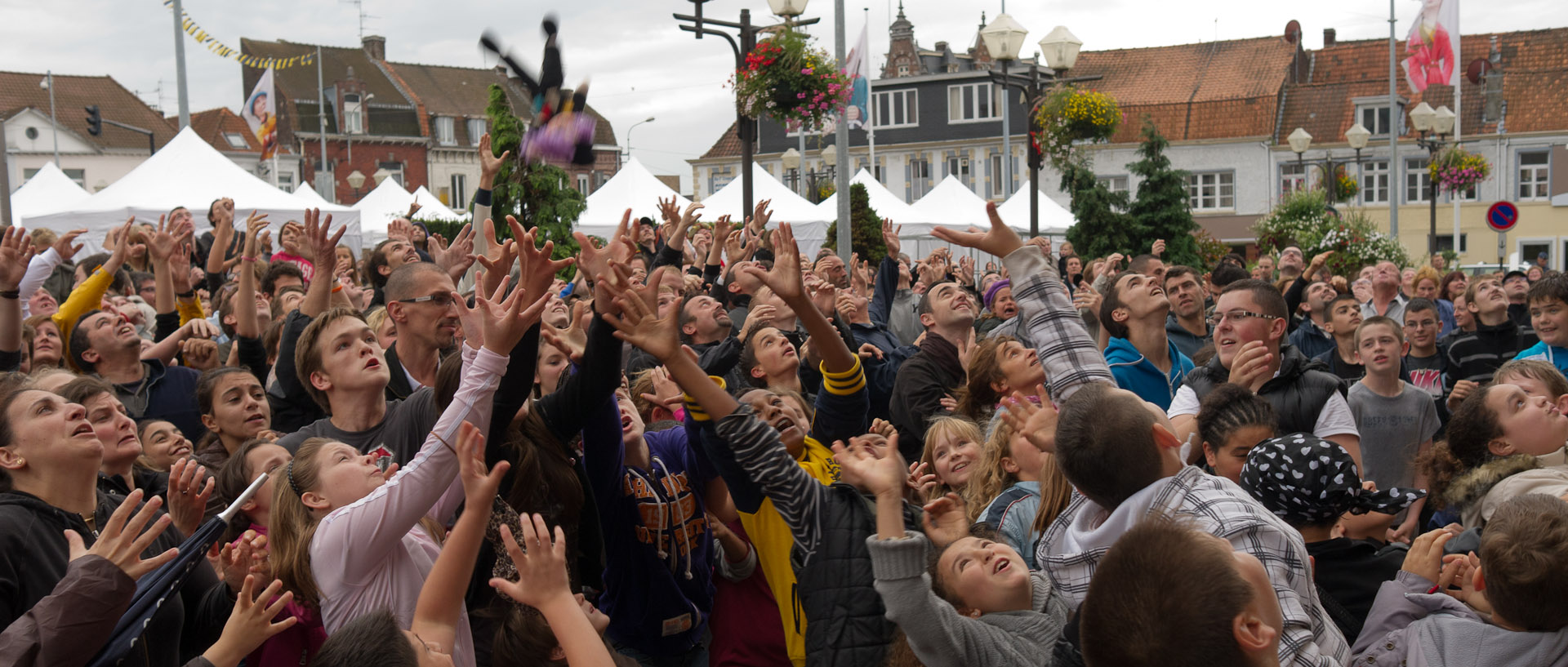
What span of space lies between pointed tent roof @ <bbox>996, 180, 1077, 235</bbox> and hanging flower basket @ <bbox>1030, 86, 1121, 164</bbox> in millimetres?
8356

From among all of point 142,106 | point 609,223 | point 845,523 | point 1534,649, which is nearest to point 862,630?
point 845,523

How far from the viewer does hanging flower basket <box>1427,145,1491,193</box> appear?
2680 cm

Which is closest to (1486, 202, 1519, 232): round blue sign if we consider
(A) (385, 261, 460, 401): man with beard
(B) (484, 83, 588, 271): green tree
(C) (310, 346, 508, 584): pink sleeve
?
(B) (484, 83, 588, 271): green tree

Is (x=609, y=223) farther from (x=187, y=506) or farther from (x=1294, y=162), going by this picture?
(x=1294, y=162)

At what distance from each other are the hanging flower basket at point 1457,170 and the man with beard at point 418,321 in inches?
1052

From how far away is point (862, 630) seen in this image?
3072 millimetres

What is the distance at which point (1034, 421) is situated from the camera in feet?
11.3

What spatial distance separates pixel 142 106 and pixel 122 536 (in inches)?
2492

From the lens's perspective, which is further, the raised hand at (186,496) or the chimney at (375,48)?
the chimney at (375,48)

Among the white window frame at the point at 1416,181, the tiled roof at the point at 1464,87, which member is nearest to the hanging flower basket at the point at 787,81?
the tiled roof at the point at 1464,87

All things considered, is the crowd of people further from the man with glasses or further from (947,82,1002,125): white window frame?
(947,82,1002,125): white window frame

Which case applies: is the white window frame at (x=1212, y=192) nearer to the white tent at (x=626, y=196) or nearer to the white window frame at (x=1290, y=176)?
the white window frame at (x=1290, y=176)

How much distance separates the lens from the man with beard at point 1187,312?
7.23m

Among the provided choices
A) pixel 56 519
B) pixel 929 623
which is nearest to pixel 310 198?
pixel 56 519
